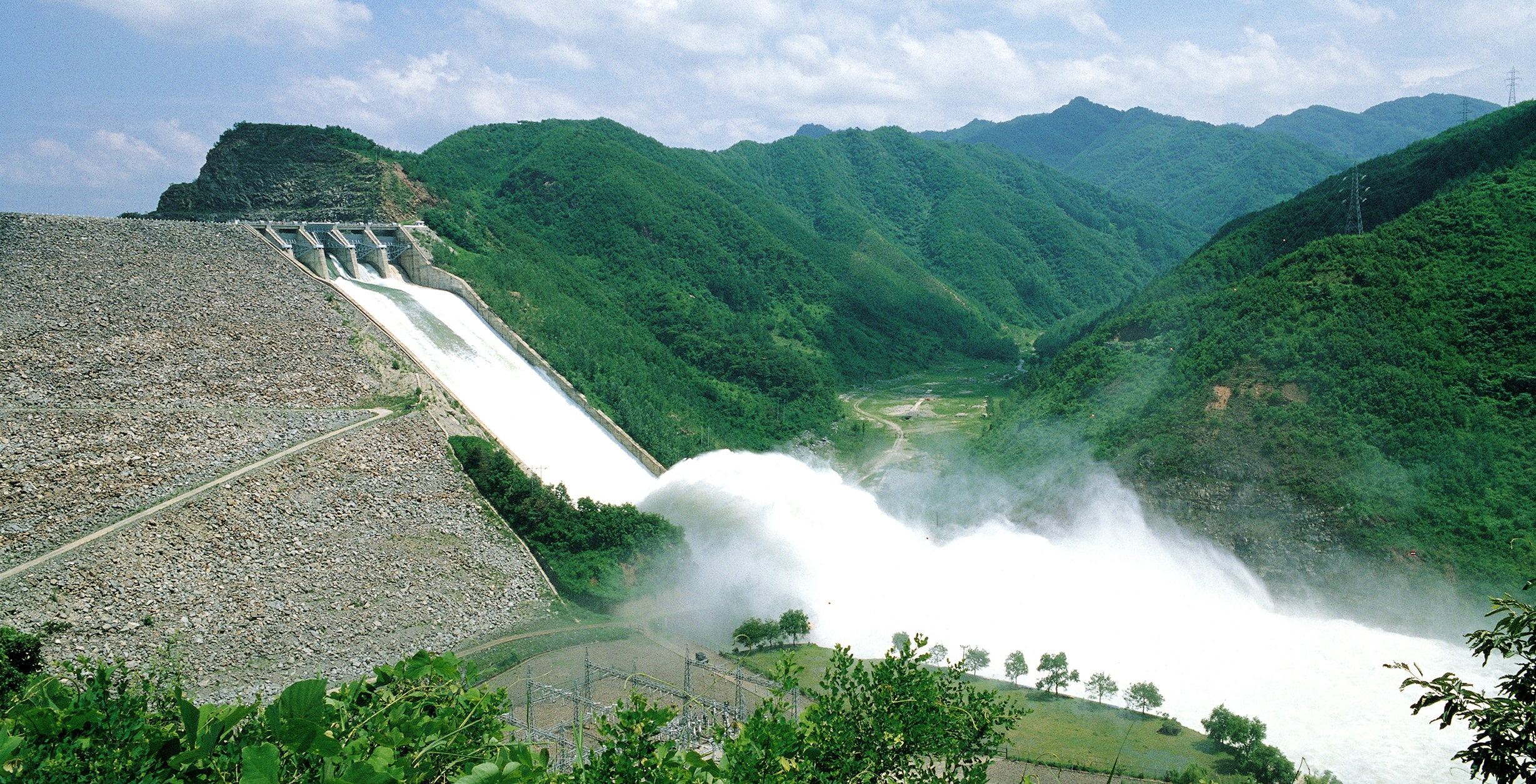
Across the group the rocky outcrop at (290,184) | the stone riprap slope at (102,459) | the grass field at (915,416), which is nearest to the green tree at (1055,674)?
the stone riprap slope at (102,459)

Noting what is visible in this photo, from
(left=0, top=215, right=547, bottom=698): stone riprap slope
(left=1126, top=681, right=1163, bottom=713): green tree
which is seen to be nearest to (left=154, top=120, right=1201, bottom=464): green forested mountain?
(left=0, top=215, right=547, bottom=698): stone riprap slope

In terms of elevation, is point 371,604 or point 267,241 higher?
point 267,241

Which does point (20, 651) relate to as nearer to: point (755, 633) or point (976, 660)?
point (755, 633)

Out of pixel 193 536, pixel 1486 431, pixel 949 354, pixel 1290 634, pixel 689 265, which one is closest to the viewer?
pixel 193 536

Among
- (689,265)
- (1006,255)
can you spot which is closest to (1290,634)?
(689,265)

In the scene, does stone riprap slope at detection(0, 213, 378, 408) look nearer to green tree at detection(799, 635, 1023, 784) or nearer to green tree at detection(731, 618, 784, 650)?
green tree at detection(731, 618, 784, 650)

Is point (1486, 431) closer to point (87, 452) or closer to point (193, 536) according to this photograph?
point (193, 536)
